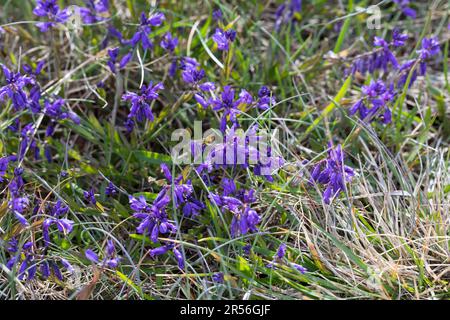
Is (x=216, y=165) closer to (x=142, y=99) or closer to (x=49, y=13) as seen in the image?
(x=142, y=99)

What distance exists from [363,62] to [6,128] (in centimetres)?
159

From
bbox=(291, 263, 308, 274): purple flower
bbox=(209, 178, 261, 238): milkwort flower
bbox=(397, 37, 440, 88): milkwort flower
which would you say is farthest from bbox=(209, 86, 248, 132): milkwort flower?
bbox=(397, 37, 440, 88): milkwort flower

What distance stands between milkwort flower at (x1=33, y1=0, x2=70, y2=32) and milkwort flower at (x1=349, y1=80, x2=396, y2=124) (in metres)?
1.30

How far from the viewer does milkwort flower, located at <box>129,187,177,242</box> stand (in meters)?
2.49

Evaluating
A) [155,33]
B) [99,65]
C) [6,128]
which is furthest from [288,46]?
[6,128]

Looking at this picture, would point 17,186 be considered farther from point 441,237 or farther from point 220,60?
point 441,237

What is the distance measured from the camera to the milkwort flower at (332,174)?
99.1 inches

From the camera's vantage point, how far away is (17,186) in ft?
8.68

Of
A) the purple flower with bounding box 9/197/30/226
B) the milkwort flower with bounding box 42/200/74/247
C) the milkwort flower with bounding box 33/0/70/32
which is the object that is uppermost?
the milkwort flower with bounding box 33/0/70/32

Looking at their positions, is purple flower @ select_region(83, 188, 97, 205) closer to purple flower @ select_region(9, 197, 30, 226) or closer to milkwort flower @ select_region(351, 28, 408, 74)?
purple flower @ select_region(9, 197, 30, 226)

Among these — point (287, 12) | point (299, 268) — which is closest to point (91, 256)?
point (299, 268)

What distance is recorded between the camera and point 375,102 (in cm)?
293

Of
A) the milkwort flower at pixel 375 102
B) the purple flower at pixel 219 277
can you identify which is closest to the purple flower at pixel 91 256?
the purple flower at pixel 219 277

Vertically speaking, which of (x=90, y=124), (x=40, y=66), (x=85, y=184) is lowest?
(x=85, y=184)
